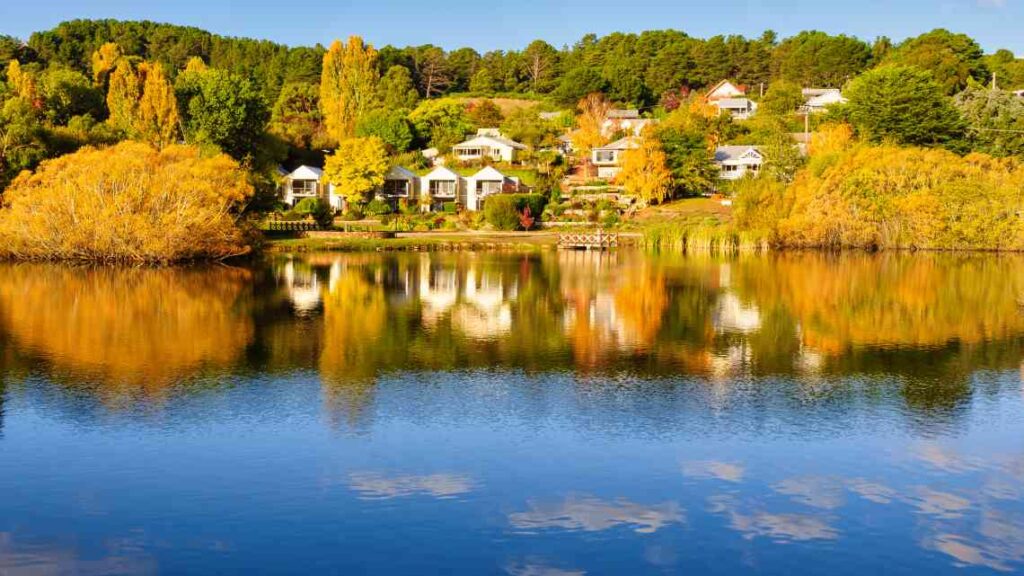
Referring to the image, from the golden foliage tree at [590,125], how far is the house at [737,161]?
49.3 ft

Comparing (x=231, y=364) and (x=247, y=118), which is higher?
(x=247, y=118)

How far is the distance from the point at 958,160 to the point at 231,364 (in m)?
62.5

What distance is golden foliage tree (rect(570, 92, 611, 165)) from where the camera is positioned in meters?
107

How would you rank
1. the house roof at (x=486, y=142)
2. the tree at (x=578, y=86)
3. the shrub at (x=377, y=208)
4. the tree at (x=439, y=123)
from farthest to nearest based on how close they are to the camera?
the tree at (x=578, y=86) → the tree at (x=439, y=123) → the house roof at (x=486, y=142) → the shrub at (x=377, y=208)

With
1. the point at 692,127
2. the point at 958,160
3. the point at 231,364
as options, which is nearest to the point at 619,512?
the point at 231,364

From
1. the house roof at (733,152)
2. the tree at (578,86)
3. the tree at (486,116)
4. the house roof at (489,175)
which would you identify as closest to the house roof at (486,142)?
the tree at (486,116)

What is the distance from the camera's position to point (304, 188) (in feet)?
321

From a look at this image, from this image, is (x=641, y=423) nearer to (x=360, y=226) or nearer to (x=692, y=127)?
(x=360, y=226)

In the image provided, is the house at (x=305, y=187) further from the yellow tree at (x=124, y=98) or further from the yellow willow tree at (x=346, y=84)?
the yellow tree at (x=124, y=98)

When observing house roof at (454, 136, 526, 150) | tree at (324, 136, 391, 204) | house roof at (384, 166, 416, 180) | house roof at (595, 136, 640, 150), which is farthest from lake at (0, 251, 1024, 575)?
house roof at (454, 136, 526, 150)

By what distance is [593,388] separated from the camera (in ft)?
67.4

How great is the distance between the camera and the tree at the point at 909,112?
77.9 metres

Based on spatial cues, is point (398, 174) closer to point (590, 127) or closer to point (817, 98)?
point (590, 127)

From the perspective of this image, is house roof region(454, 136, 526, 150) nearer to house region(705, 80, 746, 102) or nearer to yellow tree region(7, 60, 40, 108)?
house region(705, 80, 746, 102)
